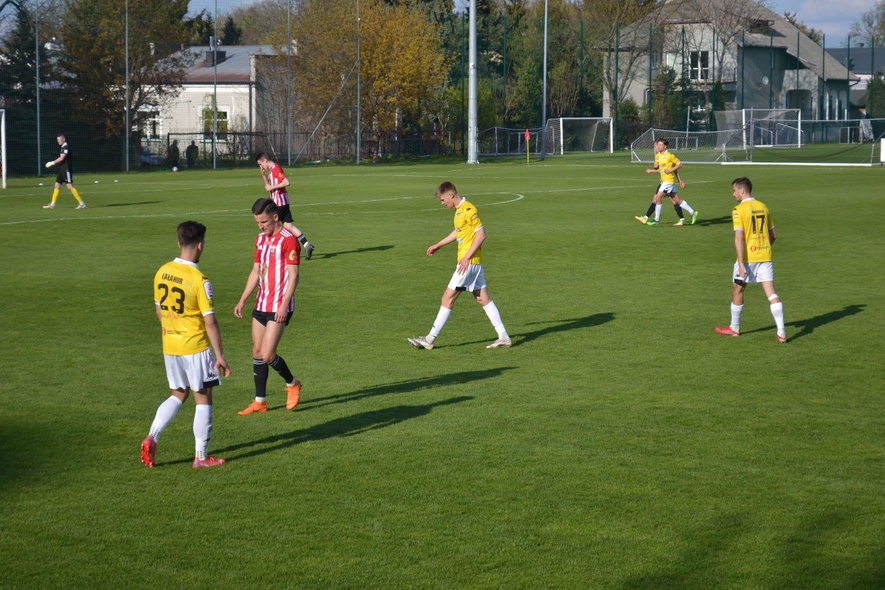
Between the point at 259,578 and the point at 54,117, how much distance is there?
44432 mm

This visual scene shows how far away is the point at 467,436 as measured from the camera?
26.9 ft

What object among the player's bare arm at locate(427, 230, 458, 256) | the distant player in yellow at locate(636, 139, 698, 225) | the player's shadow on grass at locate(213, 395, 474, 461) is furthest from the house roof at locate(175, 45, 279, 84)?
the player's shadow on grass at locate(213, 395, 474, 461)

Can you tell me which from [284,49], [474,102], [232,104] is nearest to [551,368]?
[474,102]

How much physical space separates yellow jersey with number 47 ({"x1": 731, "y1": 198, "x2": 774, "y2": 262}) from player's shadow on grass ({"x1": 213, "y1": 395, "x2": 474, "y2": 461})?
4724 mm

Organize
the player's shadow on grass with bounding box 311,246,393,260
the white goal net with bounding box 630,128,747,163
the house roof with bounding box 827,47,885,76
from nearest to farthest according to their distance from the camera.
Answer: the player's shadow on grass with bounding box 311,246,393,260
the white goal net with bounding box 630,128,747,163
the house roof with bounding box 827,47,885,76

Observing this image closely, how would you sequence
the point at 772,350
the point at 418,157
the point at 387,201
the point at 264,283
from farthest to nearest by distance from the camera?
1. the point at 418,157
2. the point at 387,201
3. the point at 772,350
4. the point at 264,283

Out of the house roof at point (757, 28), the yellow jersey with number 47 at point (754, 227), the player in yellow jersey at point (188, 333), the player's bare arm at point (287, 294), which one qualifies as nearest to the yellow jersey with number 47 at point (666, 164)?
the yellow jersey with number 47 at point (754, 227)

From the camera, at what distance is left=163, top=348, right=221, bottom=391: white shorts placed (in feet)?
23.5

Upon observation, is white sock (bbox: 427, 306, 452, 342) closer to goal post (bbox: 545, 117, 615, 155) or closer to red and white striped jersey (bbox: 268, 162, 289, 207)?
red and white striped jersey (bbox: 268, 162, 289, 207)

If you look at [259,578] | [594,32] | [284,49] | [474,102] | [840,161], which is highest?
[594,32]

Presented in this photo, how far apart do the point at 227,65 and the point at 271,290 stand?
61.8 meters

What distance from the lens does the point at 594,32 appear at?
262ft

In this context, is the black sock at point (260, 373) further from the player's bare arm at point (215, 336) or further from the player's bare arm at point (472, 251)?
the player's bare arm at point (472, 251)

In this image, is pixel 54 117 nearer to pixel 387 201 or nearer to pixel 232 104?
pixel 232 104
